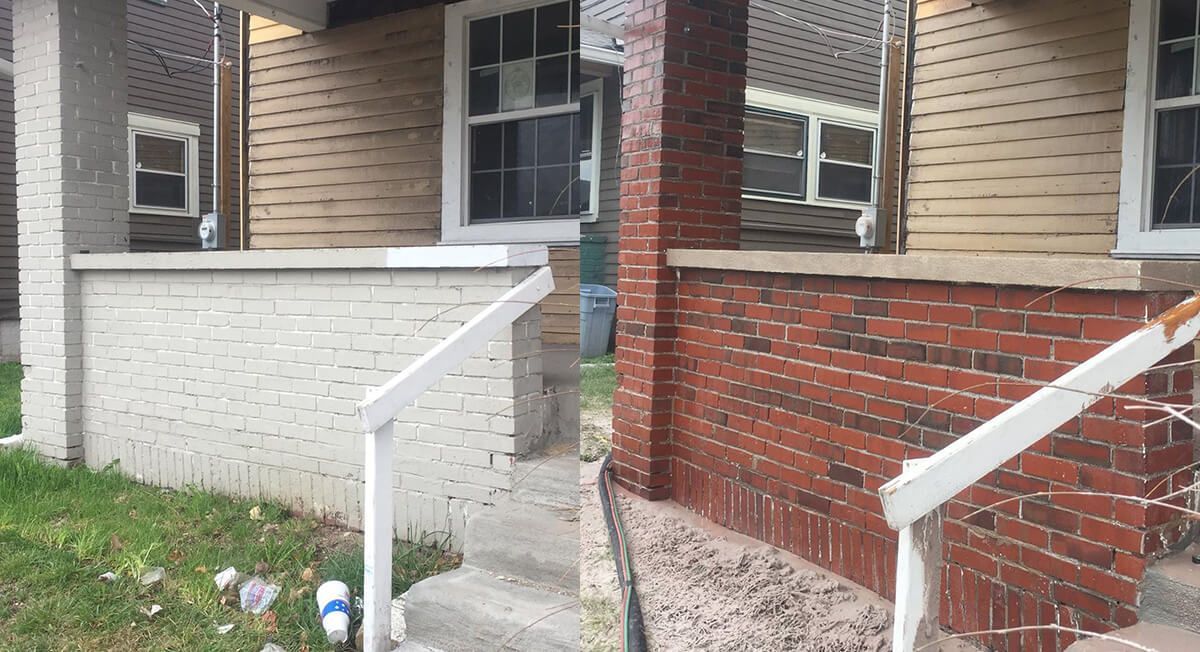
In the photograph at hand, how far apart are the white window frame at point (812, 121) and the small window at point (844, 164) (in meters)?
0.02

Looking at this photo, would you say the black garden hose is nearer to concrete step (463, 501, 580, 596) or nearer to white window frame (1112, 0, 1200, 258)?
concrete step (463, 501, 580, 596)

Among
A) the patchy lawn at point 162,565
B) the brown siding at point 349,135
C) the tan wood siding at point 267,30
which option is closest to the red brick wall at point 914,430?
the patchy lawn at point 162,565

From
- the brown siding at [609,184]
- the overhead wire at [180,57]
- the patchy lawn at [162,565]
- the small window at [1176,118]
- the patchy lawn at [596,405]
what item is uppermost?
the overhead wire at [180,57]

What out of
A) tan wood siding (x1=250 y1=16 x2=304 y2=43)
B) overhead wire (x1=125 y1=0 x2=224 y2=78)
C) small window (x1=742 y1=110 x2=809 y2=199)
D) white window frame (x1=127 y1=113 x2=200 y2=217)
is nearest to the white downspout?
overhead wire (x1=125 y1=0 x2=224 y2=78)

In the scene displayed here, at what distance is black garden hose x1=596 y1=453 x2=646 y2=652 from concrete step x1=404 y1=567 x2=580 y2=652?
344 millimetres

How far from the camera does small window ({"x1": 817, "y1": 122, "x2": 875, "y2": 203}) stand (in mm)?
4574

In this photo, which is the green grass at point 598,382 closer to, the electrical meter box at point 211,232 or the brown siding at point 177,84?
the electrical meter box at point 211,232

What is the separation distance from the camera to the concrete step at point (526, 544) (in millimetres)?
1878

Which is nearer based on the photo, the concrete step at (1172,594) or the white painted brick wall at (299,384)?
the concrete step at (1172,594)

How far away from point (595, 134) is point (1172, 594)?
1.01 m

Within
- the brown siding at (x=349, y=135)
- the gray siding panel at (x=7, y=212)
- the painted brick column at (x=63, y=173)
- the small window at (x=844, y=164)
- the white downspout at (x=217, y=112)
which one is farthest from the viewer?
the gray siding panel at (x=7, y=212)

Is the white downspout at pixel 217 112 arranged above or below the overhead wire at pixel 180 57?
below

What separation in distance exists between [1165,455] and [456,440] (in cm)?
176

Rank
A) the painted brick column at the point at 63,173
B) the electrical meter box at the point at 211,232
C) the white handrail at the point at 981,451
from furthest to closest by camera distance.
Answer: the electrical meter box at the point at 211,232 → the painted brick column at the point at 63,173 → the white handrail at the point at 981,451
